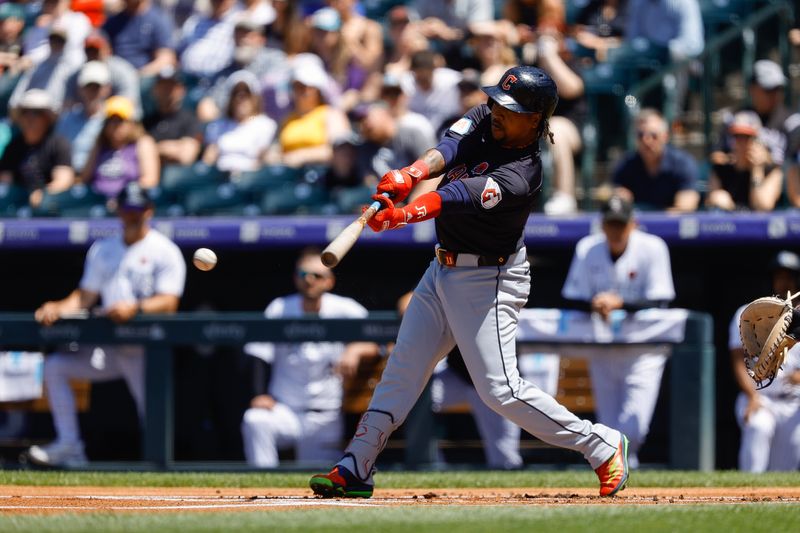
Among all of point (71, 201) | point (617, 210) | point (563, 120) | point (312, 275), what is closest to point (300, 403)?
point (312, 275)

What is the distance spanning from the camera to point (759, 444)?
7.86m

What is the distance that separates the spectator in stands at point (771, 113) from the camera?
8.74m

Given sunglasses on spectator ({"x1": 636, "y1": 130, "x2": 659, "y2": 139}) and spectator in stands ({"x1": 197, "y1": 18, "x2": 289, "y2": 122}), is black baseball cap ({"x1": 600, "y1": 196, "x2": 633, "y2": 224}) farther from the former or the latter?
spectator in stands ({"x1": 197, "y1": 18, "x2": 289, "y2": 122})

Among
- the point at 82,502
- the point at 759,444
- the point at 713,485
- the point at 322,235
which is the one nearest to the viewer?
the point at 82,502

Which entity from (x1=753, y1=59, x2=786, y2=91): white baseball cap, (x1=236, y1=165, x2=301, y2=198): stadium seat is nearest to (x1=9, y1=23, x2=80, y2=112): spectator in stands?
(x1=236, y1=165, x2=301, y2=198): stadium seat

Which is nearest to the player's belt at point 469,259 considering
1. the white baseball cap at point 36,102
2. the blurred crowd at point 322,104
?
the blurred crowd at point 322,104

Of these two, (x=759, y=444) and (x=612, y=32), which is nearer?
(x=759, y=444)

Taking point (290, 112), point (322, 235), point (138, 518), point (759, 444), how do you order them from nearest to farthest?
point (138, 518) < point (759, 444) < point (322, 235) < point (290, 112)

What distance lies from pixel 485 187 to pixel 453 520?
1210 mm

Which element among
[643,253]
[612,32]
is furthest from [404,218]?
[612,32]

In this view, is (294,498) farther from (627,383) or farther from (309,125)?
(309,125)

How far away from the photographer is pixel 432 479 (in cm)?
691

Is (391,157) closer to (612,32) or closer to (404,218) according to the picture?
(612,32)

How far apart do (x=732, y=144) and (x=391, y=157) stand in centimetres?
212
